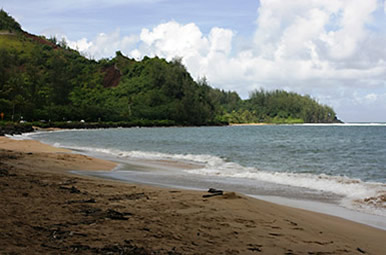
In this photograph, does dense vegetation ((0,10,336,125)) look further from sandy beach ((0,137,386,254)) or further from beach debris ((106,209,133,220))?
beach debris ((106,209,133,220))

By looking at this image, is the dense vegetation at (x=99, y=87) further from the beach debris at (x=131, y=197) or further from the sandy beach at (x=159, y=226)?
the sandy beach at (x=159, y=226)

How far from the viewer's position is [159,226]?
575 centimetres

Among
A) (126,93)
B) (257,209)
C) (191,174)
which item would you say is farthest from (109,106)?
(257,209)

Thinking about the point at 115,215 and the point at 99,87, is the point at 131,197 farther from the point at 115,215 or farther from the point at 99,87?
the point at 99,87

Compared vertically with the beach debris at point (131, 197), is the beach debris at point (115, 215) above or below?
below

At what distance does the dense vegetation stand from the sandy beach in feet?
299

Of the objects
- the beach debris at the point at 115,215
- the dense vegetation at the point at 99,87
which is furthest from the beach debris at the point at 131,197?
the dense vegetation at the point at 99,87

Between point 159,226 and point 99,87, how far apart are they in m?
163

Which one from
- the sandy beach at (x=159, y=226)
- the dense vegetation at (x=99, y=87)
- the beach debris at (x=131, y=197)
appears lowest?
the sandy beach at (x=159, y=226)

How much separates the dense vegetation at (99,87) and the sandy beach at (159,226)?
9118 cm

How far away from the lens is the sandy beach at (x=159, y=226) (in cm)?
482

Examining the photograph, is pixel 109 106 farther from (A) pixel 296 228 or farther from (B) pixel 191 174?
(A) pixel 296 228

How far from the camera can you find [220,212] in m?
6.99

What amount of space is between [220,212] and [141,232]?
2.02m
